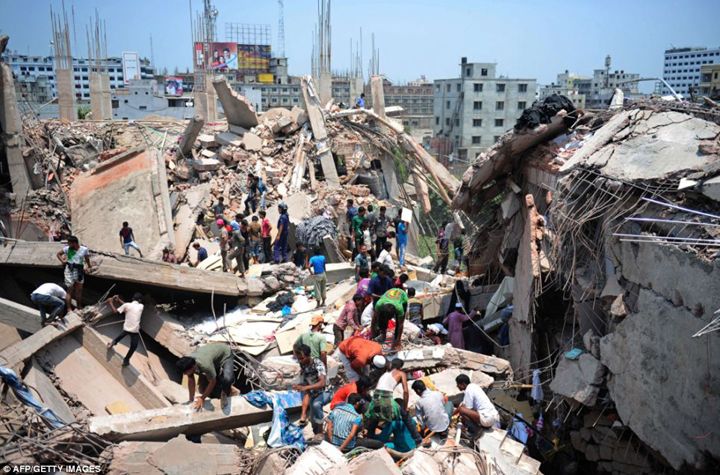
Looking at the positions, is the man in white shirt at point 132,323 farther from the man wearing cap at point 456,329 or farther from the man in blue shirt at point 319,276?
the man wearing cap at point 456,329

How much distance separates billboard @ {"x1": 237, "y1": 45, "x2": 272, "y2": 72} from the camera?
78500 millimetres

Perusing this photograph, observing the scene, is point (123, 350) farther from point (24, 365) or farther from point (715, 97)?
point (715, 97)

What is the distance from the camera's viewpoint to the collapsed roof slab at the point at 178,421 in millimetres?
6465

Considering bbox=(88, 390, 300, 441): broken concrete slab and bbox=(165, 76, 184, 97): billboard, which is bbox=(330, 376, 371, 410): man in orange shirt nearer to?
bbox=(88, 390, 300, 441): broken concrete slab

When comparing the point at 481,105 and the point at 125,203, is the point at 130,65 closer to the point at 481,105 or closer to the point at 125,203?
the point at 481,105

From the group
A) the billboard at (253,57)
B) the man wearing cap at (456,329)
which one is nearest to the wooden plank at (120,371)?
the man wearing cap at (456,329)

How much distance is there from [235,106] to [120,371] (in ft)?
40.5

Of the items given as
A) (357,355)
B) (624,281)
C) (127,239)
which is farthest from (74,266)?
(624,281)

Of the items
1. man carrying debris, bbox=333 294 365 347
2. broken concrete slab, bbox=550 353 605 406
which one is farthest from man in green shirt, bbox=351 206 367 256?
broken concrete slab, bbox=550 353 605 406

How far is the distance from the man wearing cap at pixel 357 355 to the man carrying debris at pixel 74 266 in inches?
160

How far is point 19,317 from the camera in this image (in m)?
8.18

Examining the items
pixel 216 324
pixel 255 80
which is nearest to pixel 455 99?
pixel 255 80

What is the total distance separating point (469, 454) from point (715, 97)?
26.9 ft

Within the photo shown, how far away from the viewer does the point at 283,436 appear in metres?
6.58
